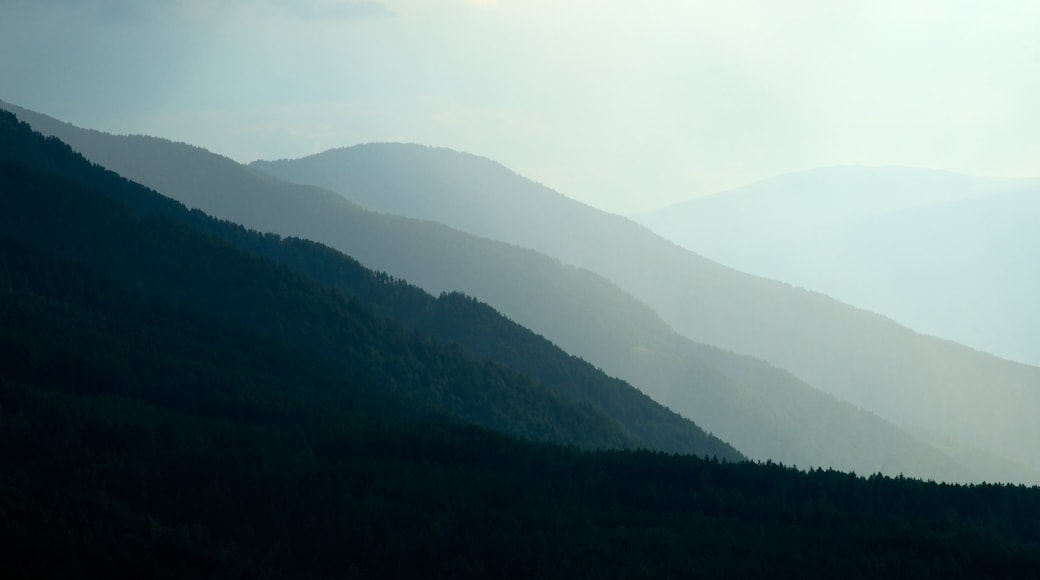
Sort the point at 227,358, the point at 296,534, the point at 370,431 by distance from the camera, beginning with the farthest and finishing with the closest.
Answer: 1. the point at 227,358
2. the point at 370,431
3. the point at 296,534

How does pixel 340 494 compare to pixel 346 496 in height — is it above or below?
below

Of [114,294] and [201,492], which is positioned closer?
[201,492]

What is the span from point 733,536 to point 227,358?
297 feet

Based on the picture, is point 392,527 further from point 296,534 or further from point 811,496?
point 811,496

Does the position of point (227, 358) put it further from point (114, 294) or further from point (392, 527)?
point (392, 527)

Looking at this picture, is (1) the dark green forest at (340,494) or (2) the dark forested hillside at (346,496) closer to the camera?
(2) the dark forested hillside at (346,496)

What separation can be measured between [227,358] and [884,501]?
94057 mm

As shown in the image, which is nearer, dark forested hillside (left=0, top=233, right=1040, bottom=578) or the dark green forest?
dark forested hillside (left=0, top=233, right=1040, bottom=578)

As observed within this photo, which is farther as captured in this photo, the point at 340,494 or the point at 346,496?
the point at 340,494

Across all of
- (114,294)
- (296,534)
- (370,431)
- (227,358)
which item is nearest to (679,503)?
(370,431)

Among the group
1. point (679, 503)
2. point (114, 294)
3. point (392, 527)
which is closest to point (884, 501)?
point (679, 503)

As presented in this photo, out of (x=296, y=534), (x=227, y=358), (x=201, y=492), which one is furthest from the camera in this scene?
(x=227, y=358)

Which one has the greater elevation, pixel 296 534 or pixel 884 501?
pixel 884 501

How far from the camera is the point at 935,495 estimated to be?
125 meters
